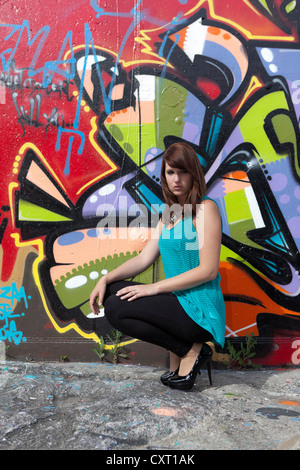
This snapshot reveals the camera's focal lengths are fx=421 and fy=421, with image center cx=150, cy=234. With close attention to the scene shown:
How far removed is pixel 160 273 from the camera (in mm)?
3133

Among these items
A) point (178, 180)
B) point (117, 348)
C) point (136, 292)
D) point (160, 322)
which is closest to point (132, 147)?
point (178, 180)

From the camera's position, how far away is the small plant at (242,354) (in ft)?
9.97

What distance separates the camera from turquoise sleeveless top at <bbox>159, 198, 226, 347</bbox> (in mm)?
2406

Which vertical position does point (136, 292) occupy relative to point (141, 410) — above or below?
above

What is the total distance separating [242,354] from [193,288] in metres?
0.94

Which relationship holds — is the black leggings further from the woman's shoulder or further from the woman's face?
the woman's face

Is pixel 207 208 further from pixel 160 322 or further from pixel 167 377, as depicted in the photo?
pixel 167 377

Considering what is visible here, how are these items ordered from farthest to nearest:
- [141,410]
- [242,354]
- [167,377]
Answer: [242,354]
[167,377]
[141,410]

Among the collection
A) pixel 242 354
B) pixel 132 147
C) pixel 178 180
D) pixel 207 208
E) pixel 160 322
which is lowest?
pixel 242 354

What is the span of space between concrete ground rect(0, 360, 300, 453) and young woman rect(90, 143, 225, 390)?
25 centimetres

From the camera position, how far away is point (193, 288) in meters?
2.46

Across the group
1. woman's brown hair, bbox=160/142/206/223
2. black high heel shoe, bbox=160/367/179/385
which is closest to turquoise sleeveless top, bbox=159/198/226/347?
woman's brown hair, bbox=160/142/206/223

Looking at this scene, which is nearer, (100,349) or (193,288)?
(193,288)

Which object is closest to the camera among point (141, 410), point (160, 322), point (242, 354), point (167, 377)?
point (141, 410)
